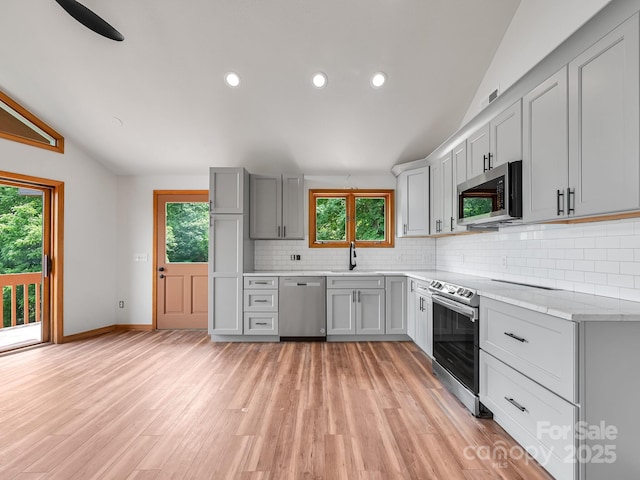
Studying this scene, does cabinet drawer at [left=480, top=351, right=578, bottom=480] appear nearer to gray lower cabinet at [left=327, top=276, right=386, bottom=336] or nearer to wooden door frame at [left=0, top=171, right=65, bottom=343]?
gray lower cabinet at [left=327, top=276, right=386, bottom=336]

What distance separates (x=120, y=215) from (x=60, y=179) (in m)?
0.92

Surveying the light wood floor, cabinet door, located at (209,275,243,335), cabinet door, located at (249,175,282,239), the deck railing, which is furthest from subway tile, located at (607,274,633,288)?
the deck railing

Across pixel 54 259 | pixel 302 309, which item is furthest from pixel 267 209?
pixel 54 259

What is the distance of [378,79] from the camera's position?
3.50 meters

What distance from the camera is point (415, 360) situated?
3596 millimetres

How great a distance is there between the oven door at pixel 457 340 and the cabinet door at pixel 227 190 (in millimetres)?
2707

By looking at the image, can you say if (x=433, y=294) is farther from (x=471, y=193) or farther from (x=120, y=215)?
(x=120, y=215)

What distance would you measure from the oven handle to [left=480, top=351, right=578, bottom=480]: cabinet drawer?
10.4 inches

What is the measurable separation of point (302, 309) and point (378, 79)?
291 centimetres

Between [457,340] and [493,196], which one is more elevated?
[493,196]

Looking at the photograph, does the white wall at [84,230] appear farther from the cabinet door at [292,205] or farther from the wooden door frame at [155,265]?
the cabinet door at [292,205]

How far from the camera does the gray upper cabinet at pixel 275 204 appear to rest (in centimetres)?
460

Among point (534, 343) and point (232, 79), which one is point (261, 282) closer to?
point (232, 79)

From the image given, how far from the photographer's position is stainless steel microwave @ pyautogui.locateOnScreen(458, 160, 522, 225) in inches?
94.2
